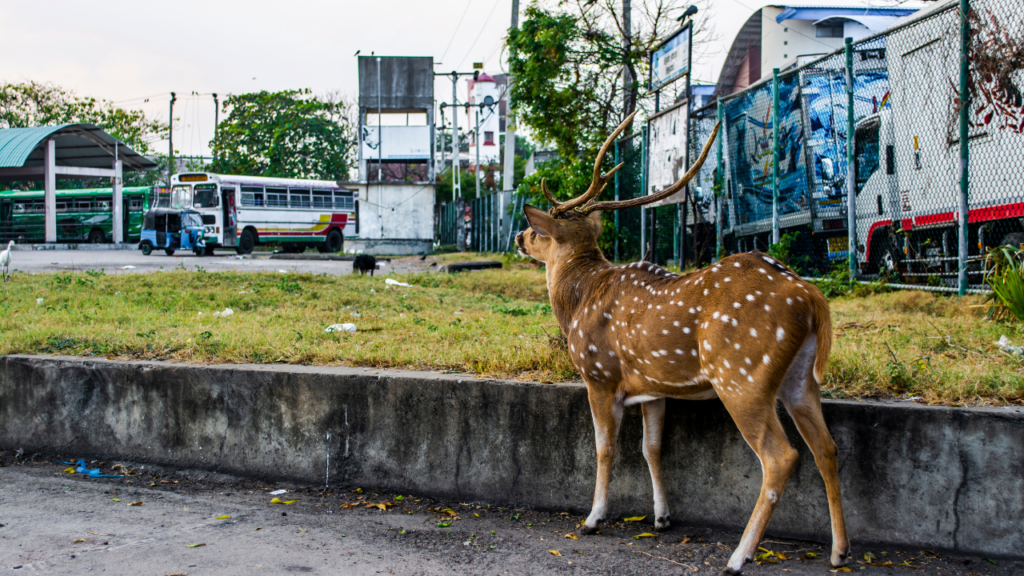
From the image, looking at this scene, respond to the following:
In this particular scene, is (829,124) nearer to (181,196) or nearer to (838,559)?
(838,559)

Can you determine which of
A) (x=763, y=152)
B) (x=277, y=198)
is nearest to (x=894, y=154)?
(x=763, y=152)

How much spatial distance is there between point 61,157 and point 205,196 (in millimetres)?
11556

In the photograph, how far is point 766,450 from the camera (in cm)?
298

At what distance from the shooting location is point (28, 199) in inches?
1410

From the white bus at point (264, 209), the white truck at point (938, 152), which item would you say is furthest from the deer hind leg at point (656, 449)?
the white bus at point (264, 209)

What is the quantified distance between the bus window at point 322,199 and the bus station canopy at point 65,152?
29.5 feet

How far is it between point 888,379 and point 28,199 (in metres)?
40.6

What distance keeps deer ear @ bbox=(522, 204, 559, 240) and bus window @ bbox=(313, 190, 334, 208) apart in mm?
28532

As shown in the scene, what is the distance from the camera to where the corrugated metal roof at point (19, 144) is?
28948 millimetres

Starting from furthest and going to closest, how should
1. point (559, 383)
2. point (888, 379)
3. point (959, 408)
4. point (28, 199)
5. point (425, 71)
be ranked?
point (28, 199) → point (425, 71) → point (559, 383) → point (888, 379) → point (959, 408)

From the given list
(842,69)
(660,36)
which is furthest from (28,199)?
(842,69)

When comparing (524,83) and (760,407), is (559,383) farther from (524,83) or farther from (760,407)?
(524,83)

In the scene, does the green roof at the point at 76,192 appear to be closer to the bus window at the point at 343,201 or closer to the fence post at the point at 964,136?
the bus window at the point at 343,201

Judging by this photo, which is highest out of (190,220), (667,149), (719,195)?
(190,220)
